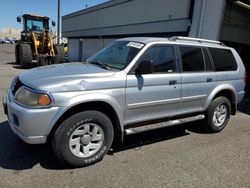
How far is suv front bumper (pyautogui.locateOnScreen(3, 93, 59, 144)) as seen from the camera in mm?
3304

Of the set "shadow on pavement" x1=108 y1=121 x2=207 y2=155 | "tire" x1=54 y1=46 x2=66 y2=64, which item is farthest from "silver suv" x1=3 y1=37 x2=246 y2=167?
"tire" x1=54 y1=46 x2=66 y2=64

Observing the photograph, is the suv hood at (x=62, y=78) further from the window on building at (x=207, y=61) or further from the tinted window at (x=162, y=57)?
the window on building at (x=207, y=61)

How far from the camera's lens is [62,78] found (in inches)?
140

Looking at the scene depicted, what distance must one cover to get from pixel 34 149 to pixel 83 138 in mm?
1015

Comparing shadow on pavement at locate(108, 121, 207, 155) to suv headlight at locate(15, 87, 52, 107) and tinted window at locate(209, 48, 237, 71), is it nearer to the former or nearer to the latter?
tinted window at locate(209, 48, 237, 71)

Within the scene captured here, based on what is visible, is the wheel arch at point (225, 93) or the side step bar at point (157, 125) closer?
the side step bar at point (157, 125)

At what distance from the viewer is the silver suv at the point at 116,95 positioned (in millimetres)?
3420

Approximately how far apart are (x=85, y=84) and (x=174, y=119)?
202cm

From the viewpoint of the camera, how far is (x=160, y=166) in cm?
393

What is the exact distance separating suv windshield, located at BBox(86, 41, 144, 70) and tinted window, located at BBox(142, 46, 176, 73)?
0.68 feet

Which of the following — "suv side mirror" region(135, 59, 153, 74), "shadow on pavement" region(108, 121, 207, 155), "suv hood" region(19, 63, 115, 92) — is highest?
"suv side mirror" region(135, 59, 153, 74)

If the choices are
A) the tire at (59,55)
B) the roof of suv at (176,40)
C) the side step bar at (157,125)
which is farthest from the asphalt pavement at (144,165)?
the tire at (59,55)

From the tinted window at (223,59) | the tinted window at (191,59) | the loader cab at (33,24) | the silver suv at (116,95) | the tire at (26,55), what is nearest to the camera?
the silver suv at (116,95)

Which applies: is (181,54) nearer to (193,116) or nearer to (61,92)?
(193,116)
